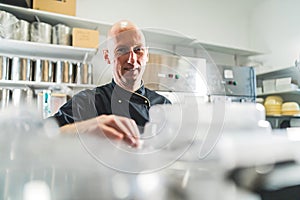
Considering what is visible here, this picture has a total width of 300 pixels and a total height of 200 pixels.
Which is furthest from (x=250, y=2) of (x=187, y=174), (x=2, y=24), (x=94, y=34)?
(x=187, y=174)

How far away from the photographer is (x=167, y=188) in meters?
0.27

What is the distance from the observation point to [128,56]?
45 cm

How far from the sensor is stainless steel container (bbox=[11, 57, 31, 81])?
1.42 m

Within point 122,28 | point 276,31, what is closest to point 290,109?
point 276,31

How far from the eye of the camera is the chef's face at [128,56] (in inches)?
17.6

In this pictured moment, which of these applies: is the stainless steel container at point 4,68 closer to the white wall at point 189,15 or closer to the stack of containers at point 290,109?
the white wall at point 189,15

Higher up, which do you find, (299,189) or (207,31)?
(207,31)

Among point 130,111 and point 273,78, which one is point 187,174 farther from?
point 273,78

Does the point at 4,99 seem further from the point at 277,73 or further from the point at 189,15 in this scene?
the point at 277,73

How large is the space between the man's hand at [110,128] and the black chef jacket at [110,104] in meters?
0.03

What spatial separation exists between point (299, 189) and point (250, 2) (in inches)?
98.4

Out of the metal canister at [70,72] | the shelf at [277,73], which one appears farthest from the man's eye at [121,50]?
the shelf at [277,73]

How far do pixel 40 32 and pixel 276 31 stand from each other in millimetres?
2004

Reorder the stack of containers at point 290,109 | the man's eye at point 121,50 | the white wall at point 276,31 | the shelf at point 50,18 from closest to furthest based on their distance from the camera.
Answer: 1. the man's eye at point 121,50
2. the stack of containers at point 290,109
3. the shelf at point 50,18
4. the white wall at point 276,31
